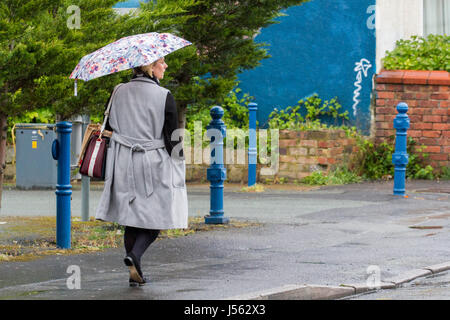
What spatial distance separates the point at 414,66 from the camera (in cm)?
1628

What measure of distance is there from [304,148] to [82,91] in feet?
24.0

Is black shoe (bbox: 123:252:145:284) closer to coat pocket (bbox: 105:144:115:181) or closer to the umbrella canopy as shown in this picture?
coat pocket (bbox: 105:144:115:181)

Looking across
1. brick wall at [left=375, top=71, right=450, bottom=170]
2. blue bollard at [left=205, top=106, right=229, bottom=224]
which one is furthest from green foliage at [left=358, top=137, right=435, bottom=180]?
blue bollard at [left=205, top=106, right=229, bottom=224]

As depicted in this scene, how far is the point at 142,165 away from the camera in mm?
6672

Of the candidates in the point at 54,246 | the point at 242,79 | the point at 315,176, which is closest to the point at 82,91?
the point at 54,246

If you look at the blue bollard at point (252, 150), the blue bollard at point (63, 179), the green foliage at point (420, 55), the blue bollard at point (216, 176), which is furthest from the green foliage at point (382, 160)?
the blue bollard at point (63, 179)

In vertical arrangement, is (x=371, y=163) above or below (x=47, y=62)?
below

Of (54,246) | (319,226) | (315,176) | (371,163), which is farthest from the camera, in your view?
(371,163)

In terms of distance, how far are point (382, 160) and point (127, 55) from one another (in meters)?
10.2

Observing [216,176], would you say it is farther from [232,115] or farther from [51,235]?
[232,115]

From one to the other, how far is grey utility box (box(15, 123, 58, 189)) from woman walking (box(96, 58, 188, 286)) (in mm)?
8598

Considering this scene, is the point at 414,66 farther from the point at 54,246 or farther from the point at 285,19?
the point at 54,246

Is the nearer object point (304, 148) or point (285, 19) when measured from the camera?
point (304, 148)

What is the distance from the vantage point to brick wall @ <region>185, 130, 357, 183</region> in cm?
1542
